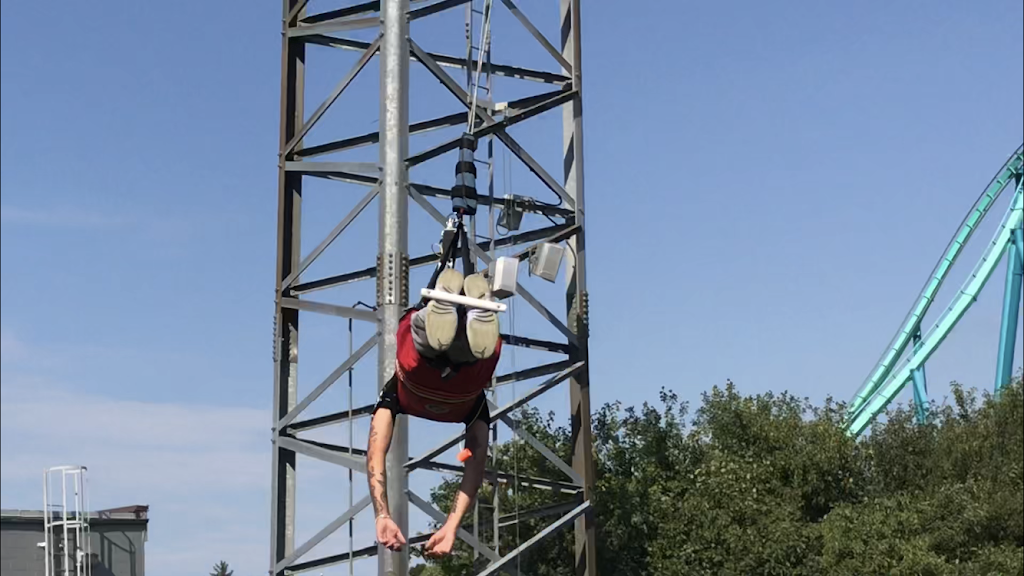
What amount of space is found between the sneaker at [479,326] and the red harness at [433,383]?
144 mm

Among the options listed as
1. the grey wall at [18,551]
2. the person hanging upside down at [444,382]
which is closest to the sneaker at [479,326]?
the person hanging upside down at [444,382]

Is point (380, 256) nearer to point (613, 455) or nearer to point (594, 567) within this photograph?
point (594, 567)

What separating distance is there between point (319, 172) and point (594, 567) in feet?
16.3

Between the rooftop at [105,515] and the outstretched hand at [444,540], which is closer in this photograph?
the outstretched hand at [444,540]

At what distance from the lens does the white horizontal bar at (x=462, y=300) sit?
8523 mm

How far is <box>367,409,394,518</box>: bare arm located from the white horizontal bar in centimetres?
98

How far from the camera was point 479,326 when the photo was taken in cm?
854

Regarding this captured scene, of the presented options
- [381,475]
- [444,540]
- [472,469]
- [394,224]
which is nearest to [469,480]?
[472,469]

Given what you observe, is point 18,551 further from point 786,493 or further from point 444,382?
point 444,382

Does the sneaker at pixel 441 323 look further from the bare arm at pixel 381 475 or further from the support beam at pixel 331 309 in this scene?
the support beam at pixel 331 309

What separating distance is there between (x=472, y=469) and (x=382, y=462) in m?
0.58

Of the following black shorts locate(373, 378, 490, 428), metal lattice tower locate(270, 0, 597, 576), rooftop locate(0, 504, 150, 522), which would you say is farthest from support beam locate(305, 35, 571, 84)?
rooftop locate(0, 504, 150, 522)

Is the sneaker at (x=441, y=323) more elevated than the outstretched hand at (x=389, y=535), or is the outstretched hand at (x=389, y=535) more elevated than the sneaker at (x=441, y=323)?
the sneaker at (x=441, y=323)

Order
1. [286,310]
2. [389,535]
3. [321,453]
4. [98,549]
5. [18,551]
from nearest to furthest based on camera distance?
[389,535] < [321,453] < [286,310] < [18,551] < [98,549]
